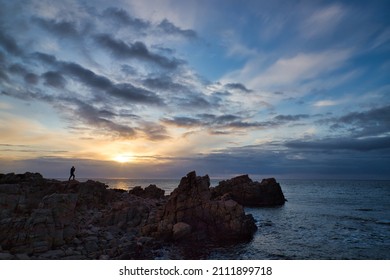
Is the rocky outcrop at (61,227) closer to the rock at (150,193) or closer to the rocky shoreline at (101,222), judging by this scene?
the rocky shoreline at (101,222)

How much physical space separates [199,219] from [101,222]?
11.8 metres

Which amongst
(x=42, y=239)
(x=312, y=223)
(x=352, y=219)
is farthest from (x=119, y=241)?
(x=352, y=219)

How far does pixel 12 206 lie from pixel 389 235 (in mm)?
45405

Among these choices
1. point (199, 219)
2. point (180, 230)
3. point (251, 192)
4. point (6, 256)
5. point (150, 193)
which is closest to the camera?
point (6, 256)

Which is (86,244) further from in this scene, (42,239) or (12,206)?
(12,206)

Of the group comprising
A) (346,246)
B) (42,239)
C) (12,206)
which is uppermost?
(12,206)

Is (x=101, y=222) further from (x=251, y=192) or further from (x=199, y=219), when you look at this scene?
(x=251, y=192)

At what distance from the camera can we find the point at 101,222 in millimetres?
32594

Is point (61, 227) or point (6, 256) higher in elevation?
point (61, 227)

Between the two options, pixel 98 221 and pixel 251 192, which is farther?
Answer: pixel 251 192

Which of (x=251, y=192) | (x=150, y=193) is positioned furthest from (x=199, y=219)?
(x=251, y=192)

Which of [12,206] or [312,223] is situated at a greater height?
[12,206]

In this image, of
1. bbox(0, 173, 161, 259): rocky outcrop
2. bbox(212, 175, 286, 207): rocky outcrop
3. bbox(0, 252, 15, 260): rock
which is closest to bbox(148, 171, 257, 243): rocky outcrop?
bbox(0, 173, 161, 259): rocky outcrop
